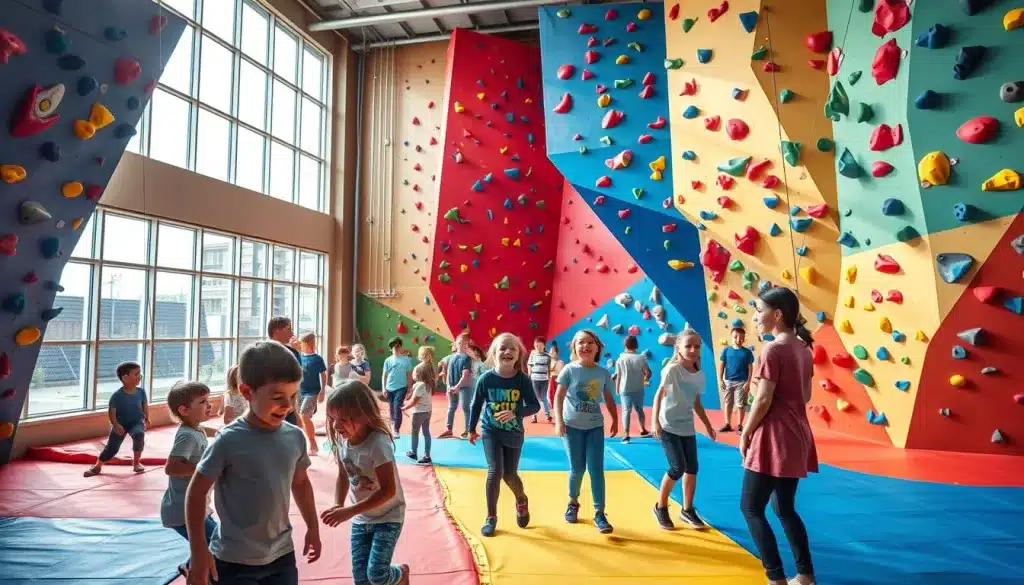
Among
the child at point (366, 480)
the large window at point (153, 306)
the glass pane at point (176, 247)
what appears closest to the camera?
the child at point (366, 480)

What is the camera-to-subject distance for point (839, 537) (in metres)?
3.46

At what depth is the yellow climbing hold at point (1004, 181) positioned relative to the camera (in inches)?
183

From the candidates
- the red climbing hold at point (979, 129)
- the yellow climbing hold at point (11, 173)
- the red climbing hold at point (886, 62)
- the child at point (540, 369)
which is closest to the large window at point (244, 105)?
the yellow climbing hold at point (11, 173)

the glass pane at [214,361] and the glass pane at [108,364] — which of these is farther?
the glass pane at [214,361]

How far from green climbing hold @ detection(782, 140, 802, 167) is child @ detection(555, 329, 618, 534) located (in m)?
3.68

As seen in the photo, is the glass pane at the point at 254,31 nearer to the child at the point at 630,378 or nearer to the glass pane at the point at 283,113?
the glass pane at the point at 283,113

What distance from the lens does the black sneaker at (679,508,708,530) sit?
11.8ft

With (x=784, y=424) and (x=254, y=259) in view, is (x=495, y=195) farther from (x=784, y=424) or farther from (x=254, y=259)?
(x=784, y=424)

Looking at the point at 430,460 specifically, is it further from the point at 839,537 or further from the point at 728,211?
the point at 728,211

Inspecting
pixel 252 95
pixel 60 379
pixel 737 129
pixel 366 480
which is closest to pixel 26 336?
pixel 60 379

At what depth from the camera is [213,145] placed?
8609 mm

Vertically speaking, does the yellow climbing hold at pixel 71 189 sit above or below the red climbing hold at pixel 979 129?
below

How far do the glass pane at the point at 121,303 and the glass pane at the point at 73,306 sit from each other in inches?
5.5

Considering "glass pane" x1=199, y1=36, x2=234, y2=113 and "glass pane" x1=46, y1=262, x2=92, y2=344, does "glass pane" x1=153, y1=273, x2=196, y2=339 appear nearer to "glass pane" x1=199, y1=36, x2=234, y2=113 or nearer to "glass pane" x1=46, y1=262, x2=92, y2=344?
"glass pane" x1=46, y1=262, x2=92, y2=344
